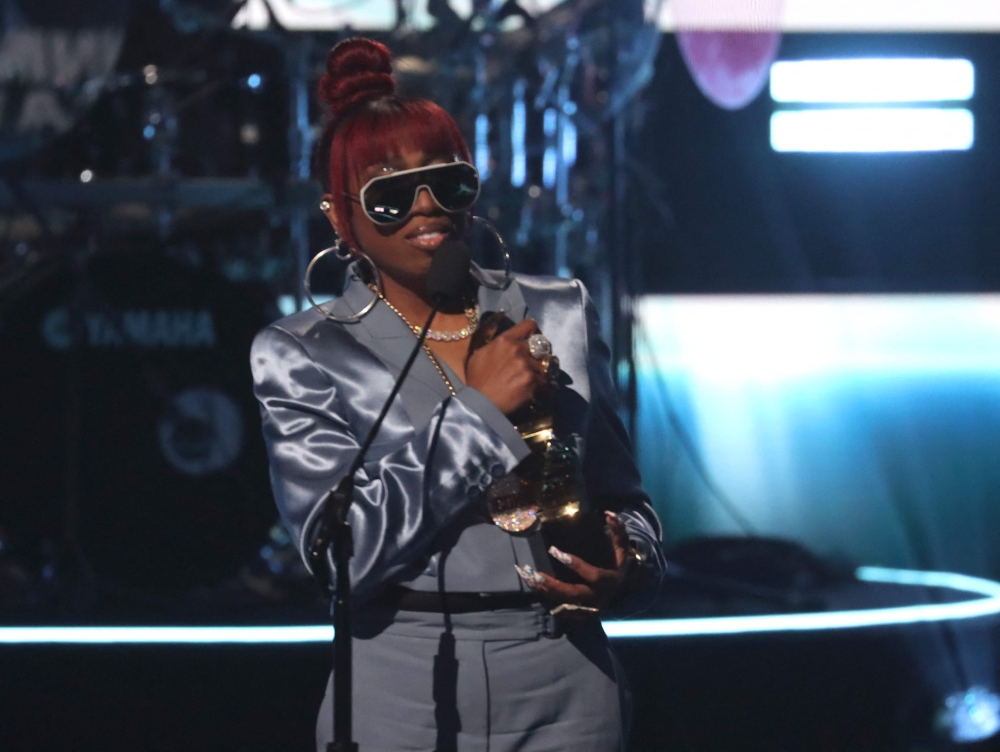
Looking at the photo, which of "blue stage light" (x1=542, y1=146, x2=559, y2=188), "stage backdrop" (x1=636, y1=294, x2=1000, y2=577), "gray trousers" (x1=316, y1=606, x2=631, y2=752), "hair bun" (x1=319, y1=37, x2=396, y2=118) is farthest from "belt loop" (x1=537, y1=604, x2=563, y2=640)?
"stage backdrop" (x1=636, y1=294, x2=1000, y2=577)

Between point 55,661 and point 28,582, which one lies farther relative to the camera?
point 28,582

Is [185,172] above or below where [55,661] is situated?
above

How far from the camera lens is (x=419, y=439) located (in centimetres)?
120

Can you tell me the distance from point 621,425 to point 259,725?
6.32ft

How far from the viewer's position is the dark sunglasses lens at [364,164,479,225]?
1.28 metres

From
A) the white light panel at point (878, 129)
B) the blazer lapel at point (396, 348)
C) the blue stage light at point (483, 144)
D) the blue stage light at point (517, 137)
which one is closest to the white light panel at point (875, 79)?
the white light panel at point (878, 129)

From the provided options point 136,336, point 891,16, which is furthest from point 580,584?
point 891,16

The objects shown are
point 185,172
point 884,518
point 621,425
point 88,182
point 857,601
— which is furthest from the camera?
point 884,518

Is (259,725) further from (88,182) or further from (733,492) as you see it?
(733,492)

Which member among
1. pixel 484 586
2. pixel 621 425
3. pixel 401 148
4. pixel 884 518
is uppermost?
pixel 401 148

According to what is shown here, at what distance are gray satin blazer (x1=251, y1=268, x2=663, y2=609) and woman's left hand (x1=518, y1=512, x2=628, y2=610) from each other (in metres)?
0.02

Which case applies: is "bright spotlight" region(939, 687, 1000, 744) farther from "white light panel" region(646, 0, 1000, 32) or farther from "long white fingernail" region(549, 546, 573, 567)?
"white light panel" region(646, 0, 1000, 32)

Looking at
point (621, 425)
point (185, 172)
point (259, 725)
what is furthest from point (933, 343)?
point (621, 425)

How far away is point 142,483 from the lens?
3.75 m
